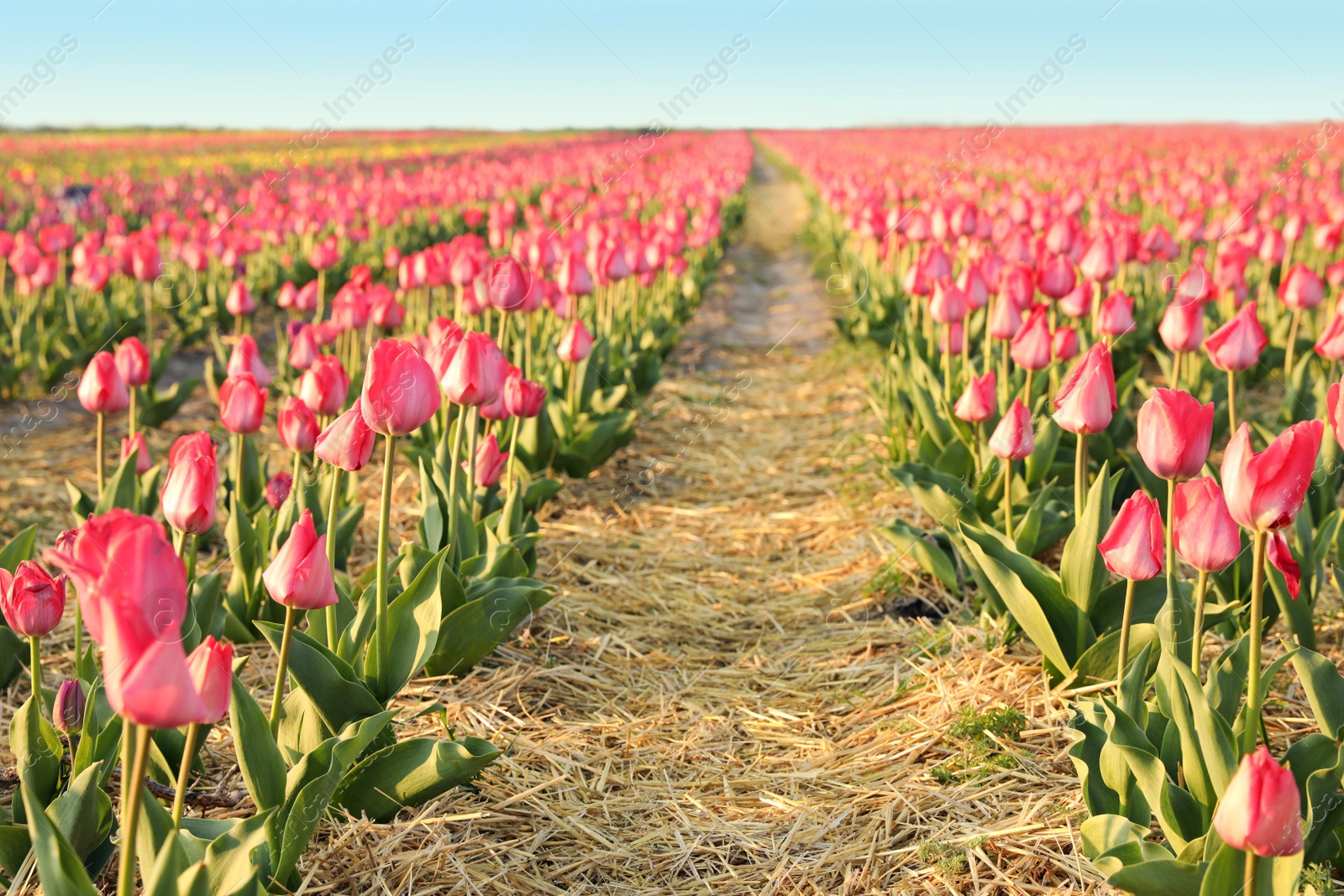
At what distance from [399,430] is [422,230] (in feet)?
36.5

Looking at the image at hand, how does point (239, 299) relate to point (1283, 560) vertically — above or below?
below

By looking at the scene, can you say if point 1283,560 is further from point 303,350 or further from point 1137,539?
point 303,350

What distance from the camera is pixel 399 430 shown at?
2129 mm

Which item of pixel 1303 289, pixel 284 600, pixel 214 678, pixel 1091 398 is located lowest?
pixel 284 600

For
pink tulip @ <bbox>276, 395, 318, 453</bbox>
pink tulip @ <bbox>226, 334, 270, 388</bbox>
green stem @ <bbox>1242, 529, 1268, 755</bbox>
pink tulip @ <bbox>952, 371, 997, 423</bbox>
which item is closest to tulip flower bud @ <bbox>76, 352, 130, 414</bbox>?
pink tulip @ <bbox>226, 334, 270, 388</bbox>

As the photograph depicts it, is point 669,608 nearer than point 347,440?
No

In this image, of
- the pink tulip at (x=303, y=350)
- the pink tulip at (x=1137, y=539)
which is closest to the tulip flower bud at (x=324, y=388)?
the pink tulip at (x=303, y=350)

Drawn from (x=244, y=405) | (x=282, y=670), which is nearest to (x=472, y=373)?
(x=244, y=405)

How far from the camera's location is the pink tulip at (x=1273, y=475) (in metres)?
1.63

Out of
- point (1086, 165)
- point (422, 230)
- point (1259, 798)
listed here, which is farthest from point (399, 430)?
point (1086, 165)

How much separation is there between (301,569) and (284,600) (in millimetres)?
68

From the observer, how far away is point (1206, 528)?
1.81m

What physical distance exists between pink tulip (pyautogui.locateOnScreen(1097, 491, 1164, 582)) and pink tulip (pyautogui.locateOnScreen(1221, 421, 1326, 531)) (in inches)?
11.5

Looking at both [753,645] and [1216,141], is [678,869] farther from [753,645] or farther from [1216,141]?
[1216,141]
